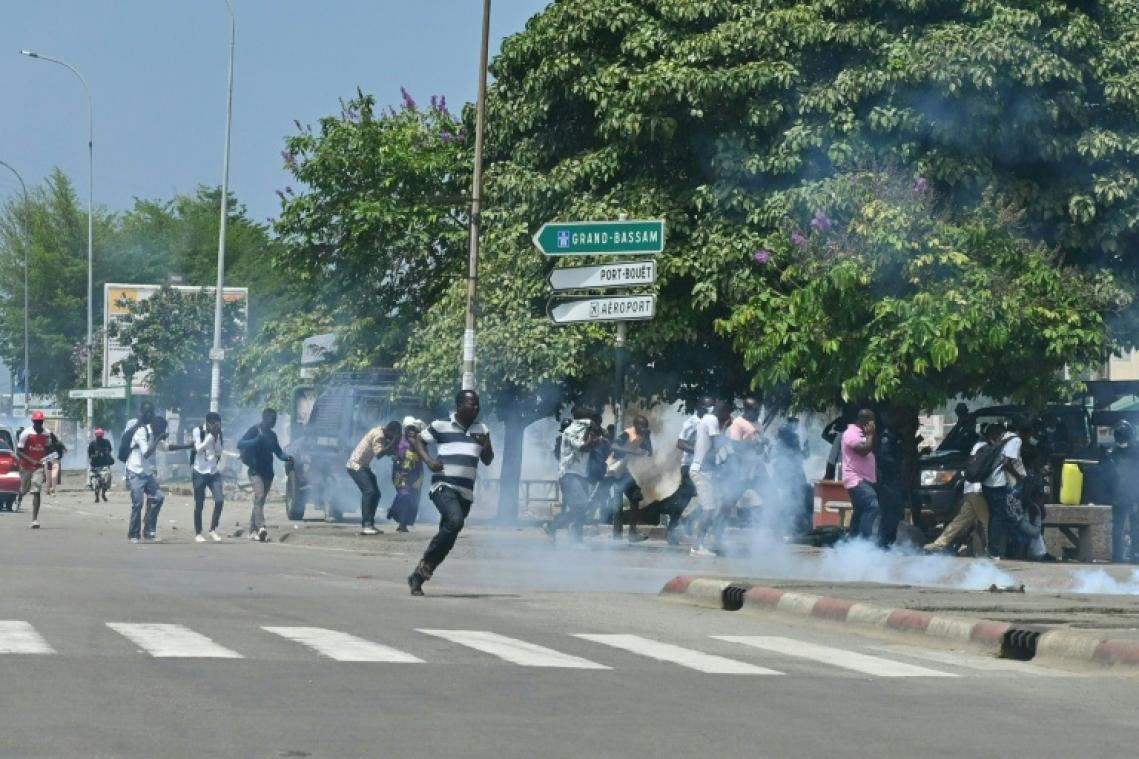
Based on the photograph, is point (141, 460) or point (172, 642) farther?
point (141, 460)

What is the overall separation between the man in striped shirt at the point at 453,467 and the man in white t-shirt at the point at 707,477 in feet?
22.0

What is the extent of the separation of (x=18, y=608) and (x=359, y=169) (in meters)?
26.0

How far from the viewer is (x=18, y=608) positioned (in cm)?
1388

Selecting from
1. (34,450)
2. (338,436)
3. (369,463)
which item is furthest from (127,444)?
(34,450)

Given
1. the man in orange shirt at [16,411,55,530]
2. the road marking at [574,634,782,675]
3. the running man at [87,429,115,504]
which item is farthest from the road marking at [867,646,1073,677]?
the running man at [87,429,115,504]

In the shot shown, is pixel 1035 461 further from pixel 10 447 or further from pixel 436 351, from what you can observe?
pixel 10 447

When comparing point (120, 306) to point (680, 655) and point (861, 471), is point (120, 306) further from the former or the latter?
point (680, 655)

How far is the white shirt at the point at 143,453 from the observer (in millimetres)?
24422

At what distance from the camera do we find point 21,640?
1157cm

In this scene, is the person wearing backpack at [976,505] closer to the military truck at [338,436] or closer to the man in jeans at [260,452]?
the man in jeans at [260,452]

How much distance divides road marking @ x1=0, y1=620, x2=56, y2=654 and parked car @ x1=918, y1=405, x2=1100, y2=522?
14182 mm

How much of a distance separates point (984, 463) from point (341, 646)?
39.1ft

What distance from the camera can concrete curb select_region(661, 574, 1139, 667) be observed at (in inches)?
484

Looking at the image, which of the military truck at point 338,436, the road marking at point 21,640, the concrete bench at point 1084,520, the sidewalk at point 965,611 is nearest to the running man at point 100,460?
the military truck at point 338,436
